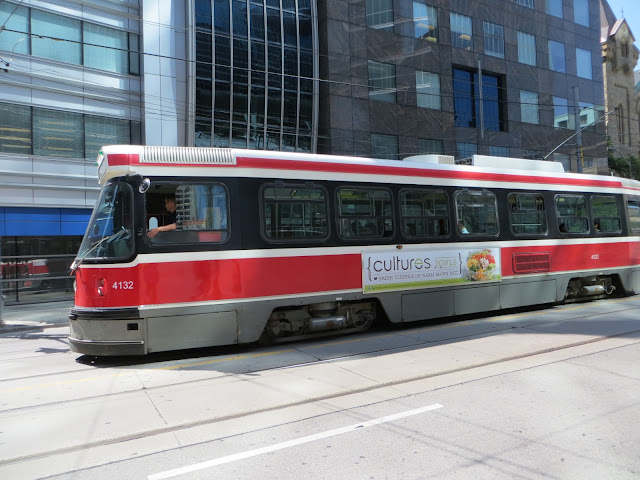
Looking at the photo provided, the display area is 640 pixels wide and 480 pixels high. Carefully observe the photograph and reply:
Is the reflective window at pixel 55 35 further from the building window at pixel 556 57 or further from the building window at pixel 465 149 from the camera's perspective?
the building window at pixel 556 57

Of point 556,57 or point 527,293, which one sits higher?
point 556,57

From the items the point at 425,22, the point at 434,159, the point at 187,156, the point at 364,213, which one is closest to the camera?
the point at 187,156

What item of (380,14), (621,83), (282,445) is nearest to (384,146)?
(380,14)

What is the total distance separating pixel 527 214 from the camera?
33.8 feet

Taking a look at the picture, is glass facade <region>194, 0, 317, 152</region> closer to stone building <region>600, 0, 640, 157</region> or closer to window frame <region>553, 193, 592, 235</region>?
window frame <region>553, 193, 592, 235</region>

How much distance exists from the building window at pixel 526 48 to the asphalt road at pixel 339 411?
2969 centimetres

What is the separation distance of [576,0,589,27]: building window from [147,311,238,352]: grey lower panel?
39.6 m

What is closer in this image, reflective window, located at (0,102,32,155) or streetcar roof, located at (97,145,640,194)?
streetcar roof, located at (97,145,640,194)

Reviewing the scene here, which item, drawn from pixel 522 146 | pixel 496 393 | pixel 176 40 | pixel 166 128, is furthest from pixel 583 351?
pixel 522 146

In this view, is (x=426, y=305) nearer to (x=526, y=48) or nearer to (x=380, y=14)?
(x=380, y=14)

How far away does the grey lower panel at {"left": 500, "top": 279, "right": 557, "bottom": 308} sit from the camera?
9.95 m

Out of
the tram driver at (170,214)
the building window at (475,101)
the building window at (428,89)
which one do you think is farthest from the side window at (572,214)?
the building window at (475,101)

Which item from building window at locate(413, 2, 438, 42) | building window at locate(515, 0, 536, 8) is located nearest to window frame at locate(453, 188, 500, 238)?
building window at locate(413, 2, 438, 42)

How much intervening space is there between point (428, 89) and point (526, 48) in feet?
34.6
